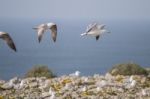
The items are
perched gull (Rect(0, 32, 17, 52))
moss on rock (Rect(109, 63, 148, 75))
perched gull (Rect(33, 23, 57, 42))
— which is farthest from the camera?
moss on rock (Rect(109, 63, 148, 75))

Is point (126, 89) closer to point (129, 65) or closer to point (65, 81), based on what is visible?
point (65, 81)

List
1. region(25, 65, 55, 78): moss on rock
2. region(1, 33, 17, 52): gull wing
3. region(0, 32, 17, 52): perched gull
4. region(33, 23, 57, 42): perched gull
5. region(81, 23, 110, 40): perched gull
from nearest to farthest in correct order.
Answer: region(0, 32, 17, 52): perched gull
region(1, 33, 17, 52): gull wing
region(33, 23, 57, 42): perched gull
region(81, 23, 110, 40): perched gull
region(25, 65, 55, 78): moss on rock

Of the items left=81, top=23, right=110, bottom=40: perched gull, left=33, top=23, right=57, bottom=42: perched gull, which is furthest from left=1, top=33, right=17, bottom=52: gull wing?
left=81, top=23, right=110, bottom=40: perched gull

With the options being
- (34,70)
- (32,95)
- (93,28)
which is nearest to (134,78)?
(93,28)

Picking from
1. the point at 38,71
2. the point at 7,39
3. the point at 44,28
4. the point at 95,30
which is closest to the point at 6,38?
the point at 7,39

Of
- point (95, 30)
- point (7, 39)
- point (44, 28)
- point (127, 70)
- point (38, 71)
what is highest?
point (44, 28)

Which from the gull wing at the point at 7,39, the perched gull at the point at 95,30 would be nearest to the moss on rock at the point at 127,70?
the perched gull at the point at 95,30

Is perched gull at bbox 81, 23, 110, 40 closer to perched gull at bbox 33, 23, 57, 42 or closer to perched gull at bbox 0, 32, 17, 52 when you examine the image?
perched gull at bbox 33, 23, 57, 42

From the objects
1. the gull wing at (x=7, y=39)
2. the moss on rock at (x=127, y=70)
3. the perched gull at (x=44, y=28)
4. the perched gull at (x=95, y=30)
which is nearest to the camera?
the gull wing at (x=7, y=39)

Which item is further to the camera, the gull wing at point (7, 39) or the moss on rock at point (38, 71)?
the moss on rock at point (38, 71)

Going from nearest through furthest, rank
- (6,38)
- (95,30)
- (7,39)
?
1. (6,38)
2. (7,39)
3. (95,30)

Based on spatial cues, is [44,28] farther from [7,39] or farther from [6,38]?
[6,38]

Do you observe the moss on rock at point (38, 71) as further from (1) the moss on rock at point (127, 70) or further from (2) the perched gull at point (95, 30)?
(2) the perched gull at point (95, 30)

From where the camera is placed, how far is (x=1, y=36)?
17812mm
